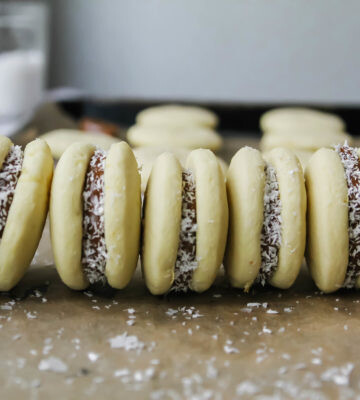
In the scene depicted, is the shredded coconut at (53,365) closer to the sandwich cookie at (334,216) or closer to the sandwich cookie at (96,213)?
the sandwich cookie at (96,213)

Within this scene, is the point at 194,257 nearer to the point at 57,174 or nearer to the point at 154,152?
the point at 57,174

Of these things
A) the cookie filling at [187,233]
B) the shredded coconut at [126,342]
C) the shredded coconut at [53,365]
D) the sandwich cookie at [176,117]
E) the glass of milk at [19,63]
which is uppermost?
the glass of milk at [19,63]

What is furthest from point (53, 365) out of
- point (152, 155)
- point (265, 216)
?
point (152, 155)

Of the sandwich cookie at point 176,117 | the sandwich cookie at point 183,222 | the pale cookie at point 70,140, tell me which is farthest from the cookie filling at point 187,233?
the sandwich cookie at point 176,117

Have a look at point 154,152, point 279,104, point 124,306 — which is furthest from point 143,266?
point 279,104

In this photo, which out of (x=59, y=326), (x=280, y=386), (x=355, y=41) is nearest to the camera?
(x=280, y=386)

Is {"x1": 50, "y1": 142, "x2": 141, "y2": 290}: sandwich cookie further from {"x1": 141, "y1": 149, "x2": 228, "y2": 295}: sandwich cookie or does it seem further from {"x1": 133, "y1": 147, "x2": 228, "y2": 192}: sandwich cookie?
{"x1": 133, "y1": 147, "x2": 228, "y2": 192}: sandwich cookie
